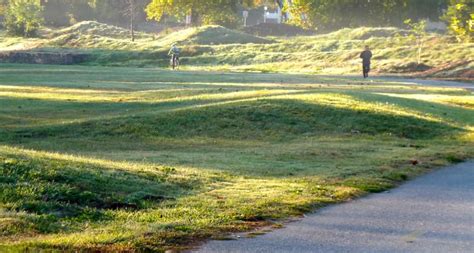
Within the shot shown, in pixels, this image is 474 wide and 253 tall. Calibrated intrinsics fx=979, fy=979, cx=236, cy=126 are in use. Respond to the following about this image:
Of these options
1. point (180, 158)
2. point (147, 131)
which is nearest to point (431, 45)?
point (147, 131)

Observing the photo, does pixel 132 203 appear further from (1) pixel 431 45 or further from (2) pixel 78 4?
(2) pixel 78 4

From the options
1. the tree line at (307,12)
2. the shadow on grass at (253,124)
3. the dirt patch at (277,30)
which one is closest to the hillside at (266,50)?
the tree line at (307,12)

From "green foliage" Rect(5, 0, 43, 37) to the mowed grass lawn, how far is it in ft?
191

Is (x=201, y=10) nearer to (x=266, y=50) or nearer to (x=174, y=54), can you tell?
(x=266, y=50)

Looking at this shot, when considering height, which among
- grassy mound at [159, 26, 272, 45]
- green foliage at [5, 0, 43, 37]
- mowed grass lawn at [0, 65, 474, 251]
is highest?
green foliage at [5, 0, 43, 37]

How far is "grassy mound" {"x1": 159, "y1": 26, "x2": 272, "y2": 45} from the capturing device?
8481 centimetres

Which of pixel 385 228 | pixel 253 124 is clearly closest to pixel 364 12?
pixel 253 124

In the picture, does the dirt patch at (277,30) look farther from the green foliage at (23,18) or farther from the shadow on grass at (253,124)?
the shadow on grass at (253,124)

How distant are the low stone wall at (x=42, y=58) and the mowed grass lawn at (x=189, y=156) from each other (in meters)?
33.8

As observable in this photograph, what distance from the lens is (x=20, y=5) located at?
3716 inches

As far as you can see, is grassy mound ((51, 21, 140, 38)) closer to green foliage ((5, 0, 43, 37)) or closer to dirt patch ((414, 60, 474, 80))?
green foliage ((5, 0, 43, 37))

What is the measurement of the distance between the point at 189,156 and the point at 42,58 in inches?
2199

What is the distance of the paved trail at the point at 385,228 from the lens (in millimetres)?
9484

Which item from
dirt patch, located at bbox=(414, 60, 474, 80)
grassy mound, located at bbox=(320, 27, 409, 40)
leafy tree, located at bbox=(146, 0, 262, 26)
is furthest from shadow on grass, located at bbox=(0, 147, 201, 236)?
leafy tree, located at bbox=(146, 0, 262, 26)
